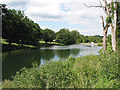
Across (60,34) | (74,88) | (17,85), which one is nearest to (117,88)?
(74,88)

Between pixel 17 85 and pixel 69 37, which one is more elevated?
pixel 69 37

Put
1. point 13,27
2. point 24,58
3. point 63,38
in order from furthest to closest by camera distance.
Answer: point 63,38, point 13,27, point 24,58

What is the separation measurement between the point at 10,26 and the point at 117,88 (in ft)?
124

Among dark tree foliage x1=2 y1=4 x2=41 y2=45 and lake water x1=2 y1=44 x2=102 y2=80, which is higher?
dark tree foliage x1=2 y1=4 x2=41 y2=45

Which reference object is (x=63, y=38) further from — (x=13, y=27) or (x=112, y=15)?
(x=112, y=15)

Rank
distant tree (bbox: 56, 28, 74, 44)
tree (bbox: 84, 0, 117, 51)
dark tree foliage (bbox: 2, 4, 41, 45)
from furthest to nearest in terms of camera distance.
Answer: distant tree (bbox: 56, 28, 74, 44), dark tree foliage (bbox: 2, 4, 41, 45), tree (bbox: 84, 0, 117, 51)

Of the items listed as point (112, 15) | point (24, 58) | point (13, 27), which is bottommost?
point (24, 58)

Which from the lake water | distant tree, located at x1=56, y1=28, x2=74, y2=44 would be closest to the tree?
the lake water

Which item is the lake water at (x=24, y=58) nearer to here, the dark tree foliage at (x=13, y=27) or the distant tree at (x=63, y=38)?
the dark tree foliage at (x=13, y=27)

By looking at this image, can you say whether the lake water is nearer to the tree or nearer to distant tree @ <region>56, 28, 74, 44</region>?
the tree

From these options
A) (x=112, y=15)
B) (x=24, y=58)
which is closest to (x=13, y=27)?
(x=24, y=58)

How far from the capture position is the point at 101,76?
5305mm

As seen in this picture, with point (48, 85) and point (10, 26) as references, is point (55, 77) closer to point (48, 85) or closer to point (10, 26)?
point (48, 85)

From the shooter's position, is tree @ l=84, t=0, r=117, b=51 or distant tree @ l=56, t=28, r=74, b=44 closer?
tree @ l=84, t=0, r=117, b=51
